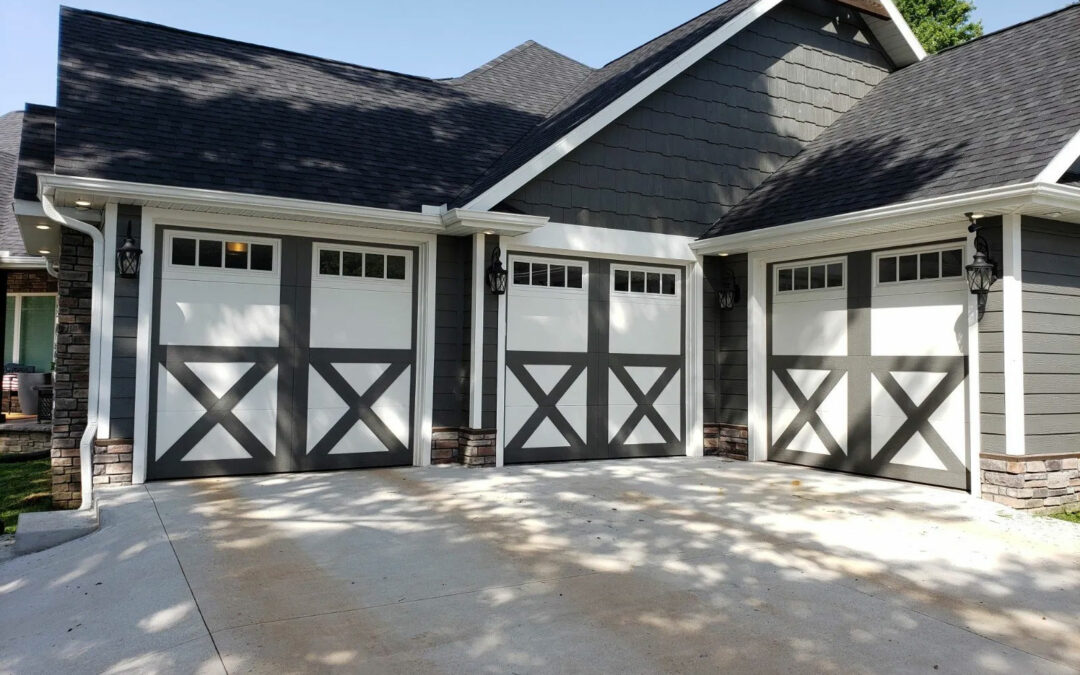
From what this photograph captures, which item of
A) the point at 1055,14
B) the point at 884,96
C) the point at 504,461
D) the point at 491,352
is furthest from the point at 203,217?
the point at 1055,14

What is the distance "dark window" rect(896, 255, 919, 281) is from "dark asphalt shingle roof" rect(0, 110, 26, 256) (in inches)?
357

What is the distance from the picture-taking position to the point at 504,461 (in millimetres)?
8164

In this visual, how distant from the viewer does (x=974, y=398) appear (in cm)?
657

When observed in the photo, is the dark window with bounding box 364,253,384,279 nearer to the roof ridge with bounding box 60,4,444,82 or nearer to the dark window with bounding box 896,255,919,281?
the roof ridge with bounding box 60,4,444,82

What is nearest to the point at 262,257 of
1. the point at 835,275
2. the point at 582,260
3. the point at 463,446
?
the point at 463,446

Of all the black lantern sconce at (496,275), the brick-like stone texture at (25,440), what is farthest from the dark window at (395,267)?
the brick-like stone texture at (25,440)

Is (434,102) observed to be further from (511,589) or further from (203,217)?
(511,589)

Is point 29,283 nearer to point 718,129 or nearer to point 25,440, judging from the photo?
point 25,440

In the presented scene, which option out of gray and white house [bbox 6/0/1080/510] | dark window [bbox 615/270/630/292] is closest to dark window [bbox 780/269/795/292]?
gray and white house [bbox 6/0/1080/510]

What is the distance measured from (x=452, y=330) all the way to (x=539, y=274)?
44.7 inches

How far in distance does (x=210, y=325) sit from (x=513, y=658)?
518cm

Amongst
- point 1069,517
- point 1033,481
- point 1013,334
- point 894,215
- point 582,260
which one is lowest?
point 1069,517

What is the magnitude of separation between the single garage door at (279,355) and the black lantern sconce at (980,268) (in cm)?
520

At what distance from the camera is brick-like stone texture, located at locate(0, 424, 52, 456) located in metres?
10.8
